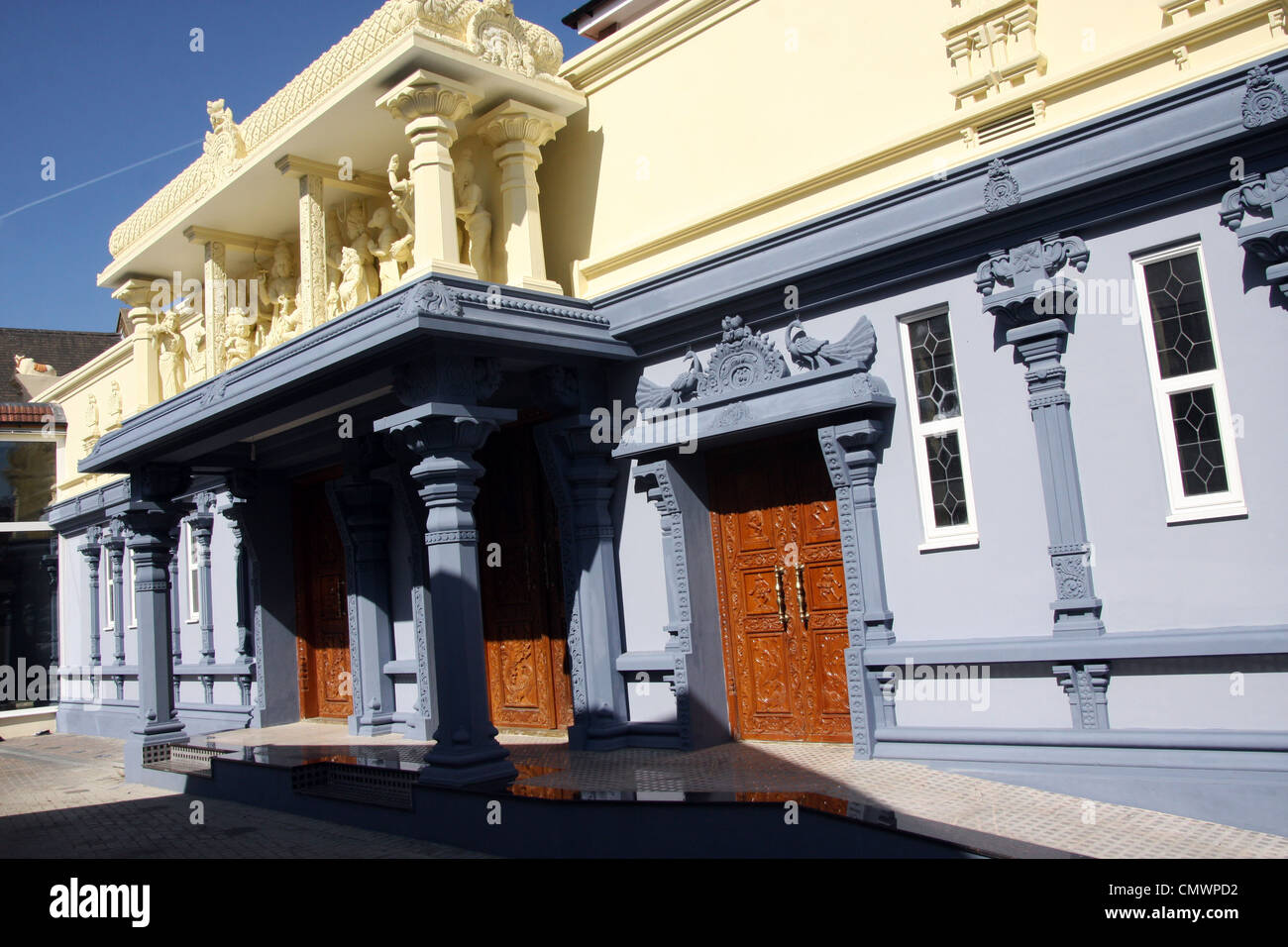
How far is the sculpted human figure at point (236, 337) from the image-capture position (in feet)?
42.9

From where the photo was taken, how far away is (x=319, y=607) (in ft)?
50.6

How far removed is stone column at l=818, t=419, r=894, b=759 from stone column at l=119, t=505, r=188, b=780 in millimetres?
8623

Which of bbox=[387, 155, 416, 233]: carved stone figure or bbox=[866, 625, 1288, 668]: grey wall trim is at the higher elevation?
bbox=[387, 155, 416, 233]: carved stone figure

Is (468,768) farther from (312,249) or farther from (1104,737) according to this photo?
(312,249)

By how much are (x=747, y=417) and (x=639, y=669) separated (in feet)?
8.48

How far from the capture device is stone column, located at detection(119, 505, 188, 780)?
1306 cm

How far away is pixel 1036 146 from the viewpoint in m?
7.29

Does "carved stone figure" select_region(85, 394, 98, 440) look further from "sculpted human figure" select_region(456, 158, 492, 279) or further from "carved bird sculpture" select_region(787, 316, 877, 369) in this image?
"carved bird sculpture" select_region(787, 316, 877, 369)

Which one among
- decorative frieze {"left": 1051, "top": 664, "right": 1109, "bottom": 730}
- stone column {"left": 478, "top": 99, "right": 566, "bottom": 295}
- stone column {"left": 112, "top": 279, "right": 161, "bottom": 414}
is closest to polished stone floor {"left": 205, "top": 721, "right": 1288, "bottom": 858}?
decorative frieze {"left": 1051, "top": 664, "right": 1109, "bottom": 730}

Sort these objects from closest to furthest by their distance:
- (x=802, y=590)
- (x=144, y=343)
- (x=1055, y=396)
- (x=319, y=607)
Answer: (x=1055, y=396), (x=802, y=590), (x=144, y=343), (x=319, y=607)

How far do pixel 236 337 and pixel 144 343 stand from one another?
7.65ft

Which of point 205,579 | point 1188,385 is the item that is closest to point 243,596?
point 205,579

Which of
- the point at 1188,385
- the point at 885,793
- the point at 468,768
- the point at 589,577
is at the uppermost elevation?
the point at 1188,385
